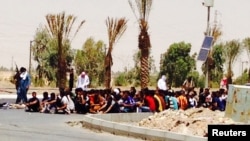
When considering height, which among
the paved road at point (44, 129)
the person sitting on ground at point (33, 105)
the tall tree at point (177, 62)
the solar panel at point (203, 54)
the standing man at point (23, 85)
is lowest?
the paved road at point (44, 129)

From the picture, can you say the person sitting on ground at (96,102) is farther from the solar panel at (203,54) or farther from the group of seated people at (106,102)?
the solar panel at (203,54)

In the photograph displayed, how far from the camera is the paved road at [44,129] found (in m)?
16.6

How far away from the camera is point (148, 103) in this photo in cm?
2370

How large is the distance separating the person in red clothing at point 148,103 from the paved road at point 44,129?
6.80ft

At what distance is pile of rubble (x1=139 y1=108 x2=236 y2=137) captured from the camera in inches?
669

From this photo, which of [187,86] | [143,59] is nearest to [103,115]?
[187,86]

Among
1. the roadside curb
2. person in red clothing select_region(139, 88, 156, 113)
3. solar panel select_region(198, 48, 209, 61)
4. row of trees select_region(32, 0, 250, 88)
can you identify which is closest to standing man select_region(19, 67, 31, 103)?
person in red clothing select_region(139, 88, 156, 113)

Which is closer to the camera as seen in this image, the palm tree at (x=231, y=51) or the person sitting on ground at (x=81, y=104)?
the person sitting on ground at (x=81, y=104)

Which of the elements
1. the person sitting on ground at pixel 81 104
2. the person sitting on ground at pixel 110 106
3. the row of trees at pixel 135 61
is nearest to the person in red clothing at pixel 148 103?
the person sitting on ground at pixel 110 106

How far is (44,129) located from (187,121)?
3.40 metres

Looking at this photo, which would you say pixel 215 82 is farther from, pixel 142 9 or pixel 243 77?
pixel 142 9

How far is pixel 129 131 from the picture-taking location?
17.0 meters

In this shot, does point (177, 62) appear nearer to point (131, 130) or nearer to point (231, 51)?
point (231, 51)

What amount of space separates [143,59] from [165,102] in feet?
48.8
